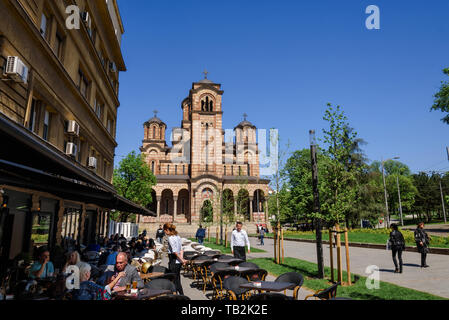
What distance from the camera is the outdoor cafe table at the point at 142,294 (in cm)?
479

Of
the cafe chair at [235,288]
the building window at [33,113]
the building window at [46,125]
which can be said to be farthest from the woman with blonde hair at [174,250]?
the building window at [46,125]

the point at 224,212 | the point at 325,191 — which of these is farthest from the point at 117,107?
the point at 325,191

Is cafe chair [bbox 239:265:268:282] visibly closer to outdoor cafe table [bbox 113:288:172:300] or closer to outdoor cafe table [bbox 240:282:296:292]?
outdoor cafe table [bbox 240:282:296:292]

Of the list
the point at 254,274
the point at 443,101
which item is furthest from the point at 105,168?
the point at 443,101

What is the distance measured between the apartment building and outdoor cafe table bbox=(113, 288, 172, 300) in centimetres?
260

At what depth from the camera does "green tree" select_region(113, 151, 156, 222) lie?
3759 centimetres

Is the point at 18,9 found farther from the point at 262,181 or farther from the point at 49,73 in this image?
the point at 262,181

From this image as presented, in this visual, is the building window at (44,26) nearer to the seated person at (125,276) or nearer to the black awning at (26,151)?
the black awning at (26,151)

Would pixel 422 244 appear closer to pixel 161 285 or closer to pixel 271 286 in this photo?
pixel 271 286

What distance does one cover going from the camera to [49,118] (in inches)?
455

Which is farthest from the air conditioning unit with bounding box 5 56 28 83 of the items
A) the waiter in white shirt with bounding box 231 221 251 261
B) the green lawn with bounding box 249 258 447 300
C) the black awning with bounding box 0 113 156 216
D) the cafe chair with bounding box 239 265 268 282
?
the green lawn with bounding box 249 258 447 300
